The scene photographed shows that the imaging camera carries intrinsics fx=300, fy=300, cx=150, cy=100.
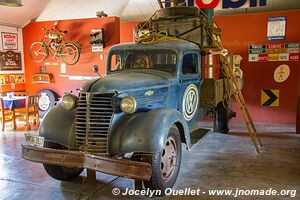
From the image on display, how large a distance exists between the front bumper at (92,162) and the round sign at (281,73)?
16.6 feet

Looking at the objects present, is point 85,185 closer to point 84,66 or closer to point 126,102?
point 126,102

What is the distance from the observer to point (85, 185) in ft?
11.4

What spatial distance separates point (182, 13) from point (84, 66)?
3.78 metres

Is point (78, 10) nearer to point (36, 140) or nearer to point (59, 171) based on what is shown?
point (59, 171)

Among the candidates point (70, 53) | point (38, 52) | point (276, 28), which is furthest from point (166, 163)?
point (38, 52)

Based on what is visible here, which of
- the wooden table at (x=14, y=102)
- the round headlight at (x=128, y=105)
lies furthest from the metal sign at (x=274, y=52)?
the wooden table at (x=14, y=102)

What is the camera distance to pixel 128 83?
126 inches

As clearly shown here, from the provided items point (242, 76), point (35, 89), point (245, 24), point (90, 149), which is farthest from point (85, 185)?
point (35, 89)

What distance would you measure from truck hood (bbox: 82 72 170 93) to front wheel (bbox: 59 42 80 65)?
4.50m

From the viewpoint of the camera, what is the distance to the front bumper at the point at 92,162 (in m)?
2.60

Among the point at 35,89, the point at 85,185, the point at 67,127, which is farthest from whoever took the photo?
the point at 35,89

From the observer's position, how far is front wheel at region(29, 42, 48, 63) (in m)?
8.11

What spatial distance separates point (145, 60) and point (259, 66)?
3.69 metres

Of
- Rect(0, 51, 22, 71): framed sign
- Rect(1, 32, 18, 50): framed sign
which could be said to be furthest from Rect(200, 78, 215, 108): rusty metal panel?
Rect(1, 32, 18, 50): framed sign
